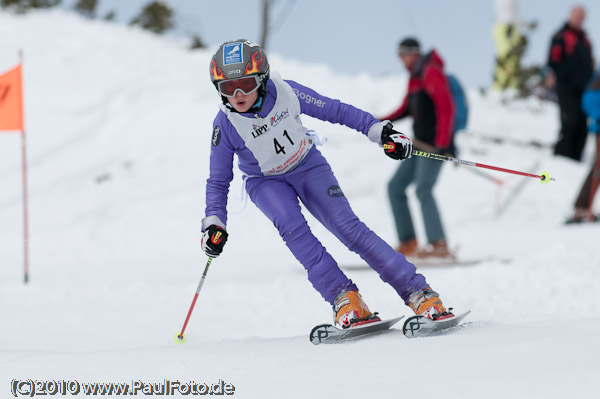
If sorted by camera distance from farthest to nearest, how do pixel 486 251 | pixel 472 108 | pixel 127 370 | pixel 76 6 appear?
pixel 76 6 < pixel 472 108 < pixel 486 251 < pixel 127 370

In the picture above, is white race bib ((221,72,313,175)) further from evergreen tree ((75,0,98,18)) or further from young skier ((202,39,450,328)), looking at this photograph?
evergreen tree ((75,0,98,18))

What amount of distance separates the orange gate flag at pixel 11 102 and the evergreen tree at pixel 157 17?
2007cm

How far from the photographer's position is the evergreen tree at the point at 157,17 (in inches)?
1052

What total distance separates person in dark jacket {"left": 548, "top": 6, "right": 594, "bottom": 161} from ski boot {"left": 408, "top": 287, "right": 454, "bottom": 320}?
6998 mm

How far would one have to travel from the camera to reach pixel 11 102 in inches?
283

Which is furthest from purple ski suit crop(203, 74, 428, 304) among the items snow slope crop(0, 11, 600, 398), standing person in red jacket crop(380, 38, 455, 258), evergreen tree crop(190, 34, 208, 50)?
evergreen tree crop(190, 34, 208, 50)

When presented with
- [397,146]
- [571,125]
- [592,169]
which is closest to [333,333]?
[397,146]

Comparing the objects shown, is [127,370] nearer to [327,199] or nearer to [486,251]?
[327,199]

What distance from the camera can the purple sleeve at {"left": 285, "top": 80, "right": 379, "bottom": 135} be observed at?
392 cm

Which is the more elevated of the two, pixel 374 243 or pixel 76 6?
pixel 76 6

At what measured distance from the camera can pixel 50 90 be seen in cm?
1709

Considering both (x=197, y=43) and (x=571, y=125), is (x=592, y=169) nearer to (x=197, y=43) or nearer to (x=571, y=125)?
(x=571, y=125)

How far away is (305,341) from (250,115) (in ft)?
4.20

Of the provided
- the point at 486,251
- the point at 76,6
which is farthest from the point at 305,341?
the point at 76,6
